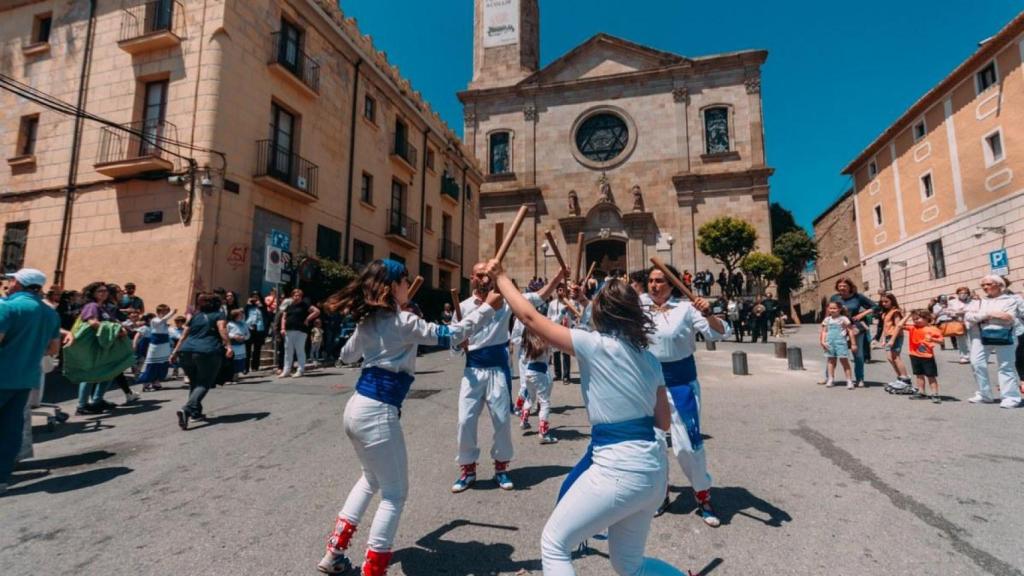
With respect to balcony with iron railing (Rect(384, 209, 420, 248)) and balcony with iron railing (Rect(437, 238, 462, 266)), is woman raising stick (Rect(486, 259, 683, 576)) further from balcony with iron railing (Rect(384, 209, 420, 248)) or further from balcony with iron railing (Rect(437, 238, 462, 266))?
balcony with iron railing (Rect(437, 238, 462, 266))

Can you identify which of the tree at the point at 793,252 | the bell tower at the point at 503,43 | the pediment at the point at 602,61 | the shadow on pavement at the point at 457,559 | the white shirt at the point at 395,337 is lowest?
the shadow on pavement at the point at 457,559

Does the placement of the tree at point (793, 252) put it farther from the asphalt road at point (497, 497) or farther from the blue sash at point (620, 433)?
the blue sash at point (620, 433)

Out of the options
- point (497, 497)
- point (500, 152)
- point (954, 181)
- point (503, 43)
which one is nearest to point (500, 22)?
point (503, 43)

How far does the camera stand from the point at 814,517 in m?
3.39

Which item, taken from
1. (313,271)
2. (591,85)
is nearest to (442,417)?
(313,271)

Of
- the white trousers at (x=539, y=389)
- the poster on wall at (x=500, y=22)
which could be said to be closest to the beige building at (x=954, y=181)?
the white trousers at (x=539, y=389)

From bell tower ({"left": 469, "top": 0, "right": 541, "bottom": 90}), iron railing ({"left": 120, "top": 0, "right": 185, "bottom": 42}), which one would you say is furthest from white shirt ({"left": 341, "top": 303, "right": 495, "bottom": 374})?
bell tower ({"left": 469, "top": 0, "right": 541, "bottom": 90})

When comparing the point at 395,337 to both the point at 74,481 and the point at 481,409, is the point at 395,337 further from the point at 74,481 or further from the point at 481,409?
the point at 74,481

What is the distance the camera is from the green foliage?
2742 cm

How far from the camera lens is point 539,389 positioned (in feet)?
19.2

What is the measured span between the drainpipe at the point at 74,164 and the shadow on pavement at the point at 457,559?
16022 millimetres

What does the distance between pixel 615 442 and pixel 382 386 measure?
137 centimetres

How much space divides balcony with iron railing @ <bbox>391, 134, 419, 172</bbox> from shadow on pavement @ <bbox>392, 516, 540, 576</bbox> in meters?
19.8

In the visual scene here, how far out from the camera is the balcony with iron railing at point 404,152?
21017 millimetres
